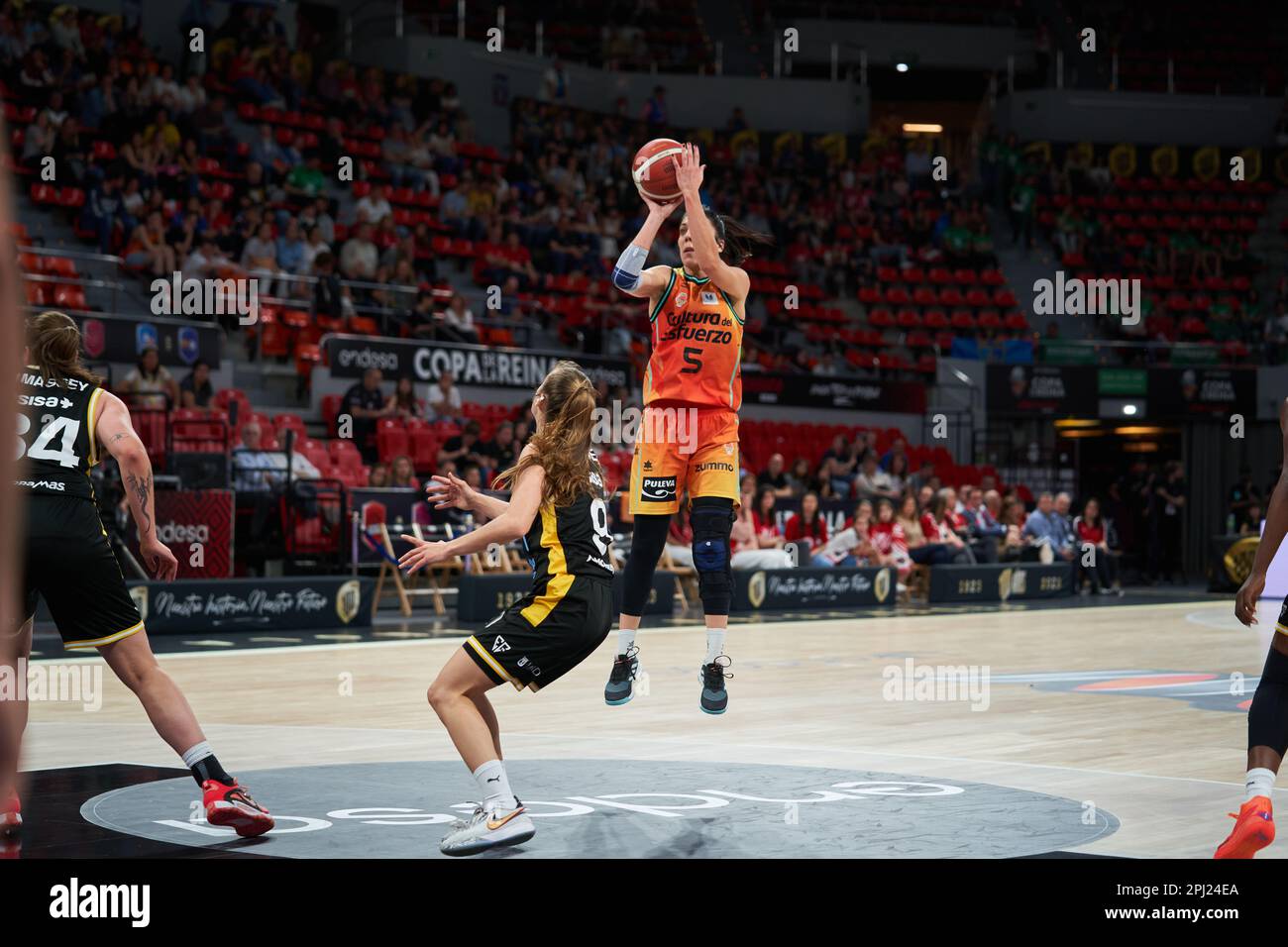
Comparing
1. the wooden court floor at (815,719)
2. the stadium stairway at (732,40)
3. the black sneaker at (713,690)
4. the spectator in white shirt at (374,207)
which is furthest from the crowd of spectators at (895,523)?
the stadium stairway at (732,40)

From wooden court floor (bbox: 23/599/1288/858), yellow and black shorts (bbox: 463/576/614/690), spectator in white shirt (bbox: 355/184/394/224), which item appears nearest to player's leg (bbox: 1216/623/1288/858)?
wooden court floor (bbox: 23/599/1288/858)

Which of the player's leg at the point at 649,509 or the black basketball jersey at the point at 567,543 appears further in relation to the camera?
the player's leg at the point at 649,509

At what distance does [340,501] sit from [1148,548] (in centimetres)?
1765

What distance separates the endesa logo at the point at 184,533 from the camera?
13984 mm

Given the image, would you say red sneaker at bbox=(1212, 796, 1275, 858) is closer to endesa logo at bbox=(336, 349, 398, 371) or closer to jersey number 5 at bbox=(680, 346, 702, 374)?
jersey number 5 at bbox=(680, 346, 702, 374)

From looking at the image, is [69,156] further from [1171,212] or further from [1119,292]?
[1171,212]

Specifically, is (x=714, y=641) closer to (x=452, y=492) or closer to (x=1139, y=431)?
(x=452, y=492)

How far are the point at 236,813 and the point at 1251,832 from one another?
127 inches

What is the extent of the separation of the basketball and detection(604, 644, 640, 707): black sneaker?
2.05 metres

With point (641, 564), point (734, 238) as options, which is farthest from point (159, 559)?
point (734, 238)

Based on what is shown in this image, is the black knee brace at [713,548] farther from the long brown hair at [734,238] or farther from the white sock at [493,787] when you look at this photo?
the white sock at [493,787]

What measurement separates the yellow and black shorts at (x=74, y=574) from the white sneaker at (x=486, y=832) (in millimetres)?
1399

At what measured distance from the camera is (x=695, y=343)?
7152mm

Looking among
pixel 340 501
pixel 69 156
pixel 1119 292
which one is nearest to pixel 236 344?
pixel 69 156
